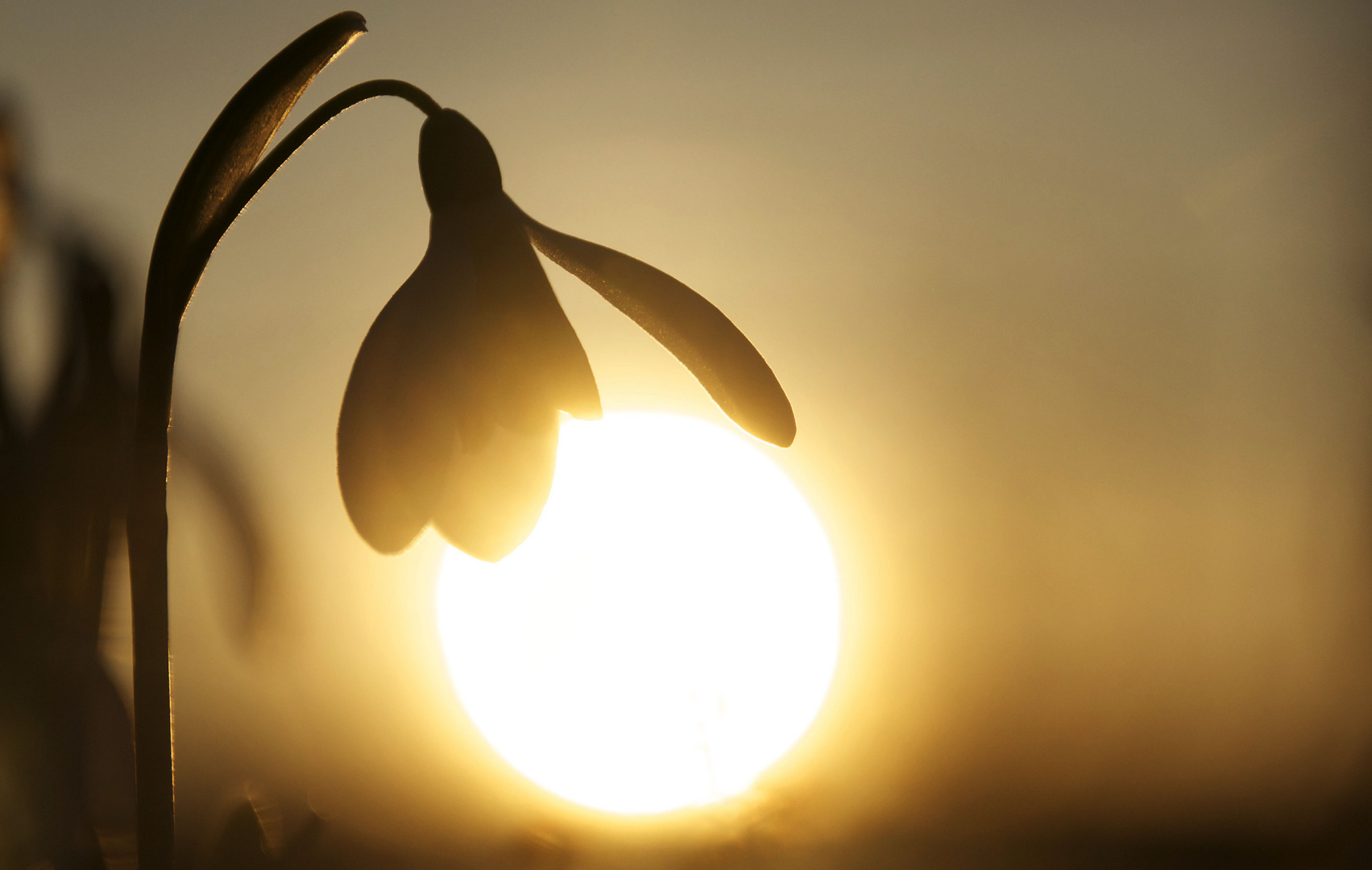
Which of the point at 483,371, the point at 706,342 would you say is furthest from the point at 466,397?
the point at 706,342

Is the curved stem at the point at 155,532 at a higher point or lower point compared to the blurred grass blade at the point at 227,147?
lower

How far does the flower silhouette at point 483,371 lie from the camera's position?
1.39 feet

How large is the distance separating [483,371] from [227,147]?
167mm

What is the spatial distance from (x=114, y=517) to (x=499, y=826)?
298cm

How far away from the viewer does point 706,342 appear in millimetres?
421

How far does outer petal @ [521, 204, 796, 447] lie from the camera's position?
1.37 feet

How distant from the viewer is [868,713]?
4383mm

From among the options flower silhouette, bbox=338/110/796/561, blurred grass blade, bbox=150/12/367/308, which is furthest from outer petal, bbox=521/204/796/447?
blurred grass blade, bbox=150/12/367/308

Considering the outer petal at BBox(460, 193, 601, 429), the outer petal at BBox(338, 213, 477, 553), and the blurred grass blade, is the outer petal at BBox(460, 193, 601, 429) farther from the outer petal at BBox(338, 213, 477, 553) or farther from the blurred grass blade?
the blurred grass blade

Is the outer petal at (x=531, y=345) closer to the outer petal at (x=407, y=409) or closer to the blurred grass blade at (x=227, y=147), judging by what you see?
the outer petal at (x=407, y=409)

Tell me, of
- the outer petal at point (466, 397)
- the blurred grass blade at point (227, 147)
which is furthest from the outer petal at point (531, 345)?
the blurred grass blade at point (227, 147)

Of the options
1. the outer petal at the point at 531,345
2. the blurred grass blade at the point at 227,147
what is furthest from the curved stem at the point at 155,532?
the outer petal at the point at 531,345

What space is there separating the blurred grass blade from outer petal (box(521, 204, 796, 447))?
181mm

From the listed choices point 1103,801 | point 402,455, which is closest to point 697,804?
point 1103,801
